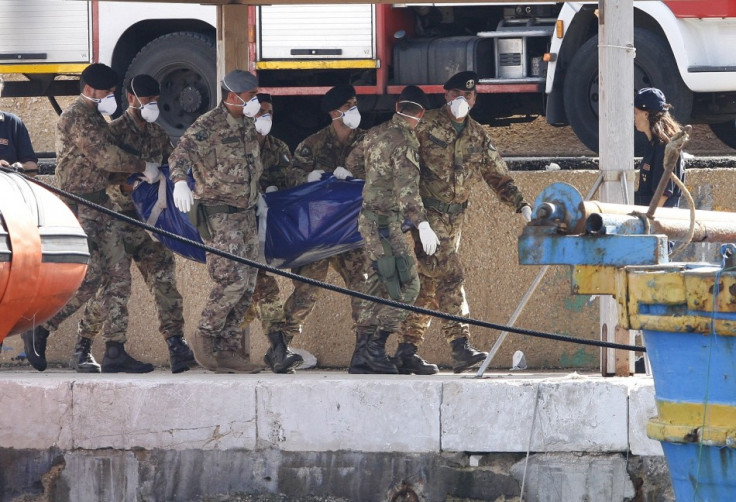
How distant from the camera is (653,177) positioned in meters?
6.95

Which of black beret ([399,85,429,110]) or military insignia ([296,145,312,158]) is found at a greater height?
black beret ([399,85,429,110])

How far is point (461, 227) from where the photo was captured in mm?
7574

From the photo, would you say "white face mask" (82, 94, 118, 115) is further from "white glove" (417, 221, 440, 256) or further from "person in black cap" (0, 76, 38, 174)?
"white glove" (417, 221, 440, 256)

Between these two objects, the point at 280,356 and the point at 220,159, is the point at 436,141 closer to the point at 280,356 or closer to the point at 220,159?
the point at 220,159

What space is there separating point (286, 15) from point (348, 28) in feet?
1.53

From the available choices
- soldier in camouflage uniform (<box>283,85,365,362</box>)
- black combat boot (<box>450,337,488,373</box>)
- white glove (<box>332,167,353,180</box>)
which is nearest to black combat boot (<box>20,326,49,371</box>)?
soldier in camouflage uniform (<box>283,85,365,362</box>)

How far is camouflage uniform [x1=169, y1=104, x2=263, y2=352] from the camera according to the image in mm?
7168

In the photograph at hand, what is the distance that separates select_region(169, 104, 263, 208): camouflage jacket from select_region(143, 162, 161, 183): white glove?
304 mm

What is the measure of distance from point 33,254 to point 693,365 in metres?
2.79

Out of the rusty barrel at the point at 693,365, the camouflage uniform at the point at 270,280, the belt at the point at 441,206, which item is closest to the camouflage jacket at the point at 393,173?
the belt at the point at 441,206

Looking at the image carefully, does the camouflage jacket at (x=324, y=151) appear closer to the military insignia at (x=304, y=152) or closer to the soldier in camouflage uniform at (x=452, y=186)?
the military insignia at (x=304, y=152)

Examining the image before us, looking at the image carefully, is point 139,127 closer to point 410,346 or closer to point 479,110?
point 410,346

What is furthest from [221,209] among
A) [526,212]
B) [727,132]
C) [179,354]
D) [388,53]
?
[727,132]

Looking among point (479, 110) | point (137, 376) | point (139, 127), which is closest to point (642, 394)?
point (137, 376)
